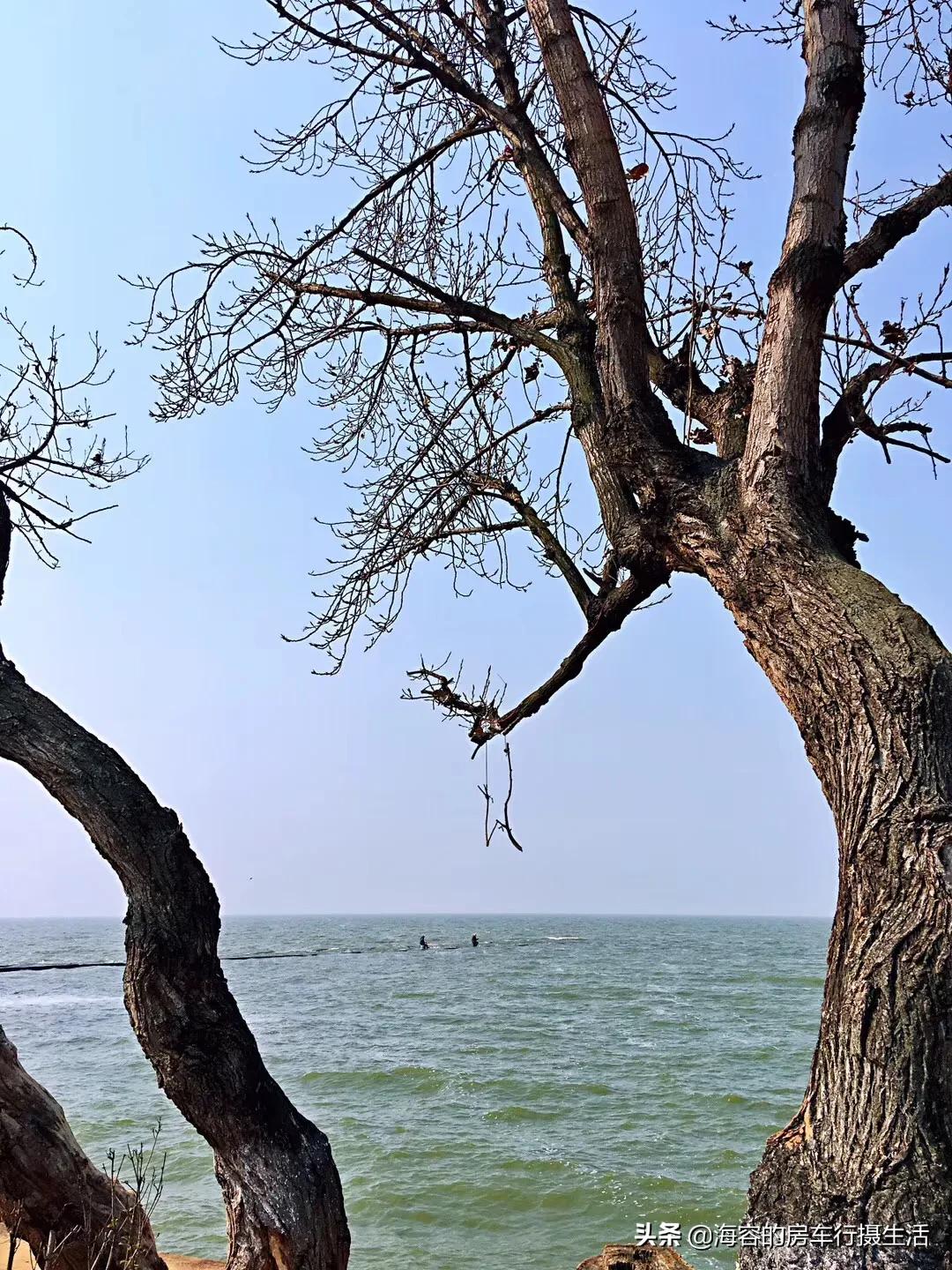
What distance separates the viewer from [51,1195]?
4297 mm

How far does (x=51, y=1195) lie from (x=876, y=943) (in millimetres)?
3725

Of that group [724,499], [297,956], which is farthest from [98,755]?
[297,956]

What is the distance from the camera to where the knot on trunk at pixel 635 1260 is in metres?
3.79

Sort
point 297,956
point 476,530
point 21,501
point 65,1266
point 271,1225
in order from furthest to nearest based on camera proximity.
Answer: point 297,956
point 21,501
point 476,530
point 65,1266
point 271,1225

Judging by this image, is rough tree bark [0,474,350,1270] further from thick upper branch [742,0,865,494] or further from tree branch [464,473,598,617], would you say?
thick upper branch [742,0,865,494]

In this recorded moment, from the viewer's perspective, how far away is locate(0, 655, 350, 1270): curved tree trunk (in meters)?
3.68

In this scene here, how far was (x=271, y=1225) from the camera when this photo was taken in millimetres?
3658

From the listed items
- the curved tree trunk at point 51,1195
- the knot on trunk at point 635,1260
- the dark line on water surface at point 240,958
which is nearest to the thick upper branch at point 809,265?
the knot on trunk at point 635,1260

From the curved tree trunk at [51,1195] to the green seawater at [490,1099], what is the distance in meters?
5.32

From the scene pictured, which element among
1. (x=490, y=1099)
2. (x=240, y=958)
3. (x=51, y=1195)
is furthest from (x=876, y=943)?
(x=240, y=958)

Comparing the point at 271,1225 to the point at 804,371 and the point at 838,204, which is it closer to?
the point at 804,371

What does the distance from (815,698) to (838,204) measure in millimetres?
1611

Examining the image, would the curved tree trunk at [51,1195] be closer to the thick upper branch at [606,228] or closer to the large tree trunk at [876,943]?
the large tree trunk at [876,943]

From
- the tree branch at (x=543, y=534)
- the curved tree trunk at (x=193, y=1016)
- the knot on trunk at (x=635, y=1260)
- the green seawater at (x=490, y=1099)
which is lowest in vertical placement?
the green seawater at (x=490, y=1099)
